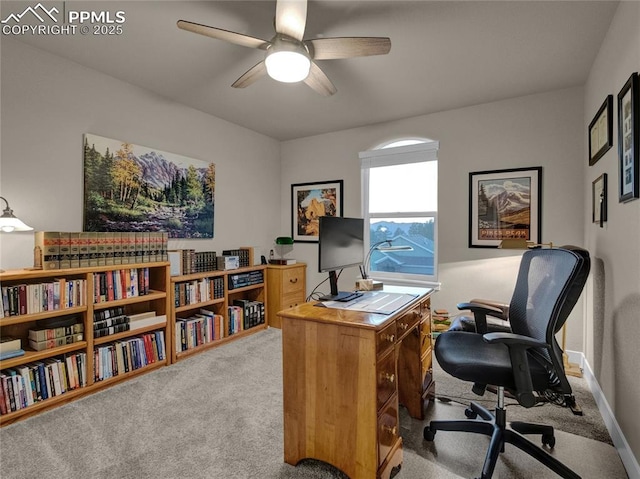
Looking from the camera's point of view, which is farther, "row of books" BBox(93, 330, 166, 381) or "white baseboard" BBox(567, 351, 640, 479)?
"row of books" BBox(93, 330, 166, 381)

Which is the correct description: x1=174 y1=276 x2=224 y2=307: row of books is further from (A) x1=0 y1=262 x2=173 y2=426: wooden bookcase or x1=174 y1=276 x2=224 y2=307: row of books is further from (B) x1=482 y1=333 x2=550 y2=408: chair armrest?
(B) x1=482 y1=333 x2=550 y2=408: chair armrest

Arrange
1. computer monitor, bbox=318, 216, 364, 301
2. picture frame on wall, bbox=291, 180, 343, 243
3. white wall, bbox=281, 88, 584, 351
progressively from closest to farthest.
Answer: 1. computer monitor, bbox=318, 216, 364, 301
2. white wall, bbox=281, 88, 584, 351
3. picture frame on wall, bbox=291, 180, 343, 243

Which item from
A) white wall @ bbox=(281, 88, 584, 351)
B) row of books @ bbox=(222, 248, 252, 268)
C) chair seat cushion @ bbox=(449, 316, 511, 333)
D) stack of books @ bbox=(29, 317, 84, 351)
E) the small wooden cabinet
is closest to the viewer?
stack of books @ bbox=(29, 317, 84, 351)

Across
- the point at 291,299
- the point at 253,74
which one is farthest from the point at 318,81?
the point at 291,299

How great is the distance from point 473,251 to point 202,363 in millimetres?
2995

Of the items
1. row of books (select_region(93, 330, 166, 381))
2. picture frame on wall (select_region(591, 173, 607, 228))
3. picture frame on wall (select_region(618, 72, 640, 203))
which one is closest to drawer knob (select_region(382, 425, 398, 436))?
picture frame on wall (select_region(618, 72, 640, 203))

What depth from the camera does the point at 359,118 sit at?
395 cm

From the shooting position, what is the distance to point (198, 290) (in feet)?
11.1

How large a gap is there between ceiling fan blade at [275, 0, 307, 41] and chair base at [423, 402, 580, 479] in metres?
2.36

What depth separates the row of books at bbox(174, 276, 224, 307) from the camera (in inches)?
126

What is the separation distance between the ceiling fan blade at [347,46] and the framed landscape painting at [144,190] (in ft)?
6.66

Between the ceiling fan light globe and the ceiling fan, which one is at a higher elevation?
the ceiling fan

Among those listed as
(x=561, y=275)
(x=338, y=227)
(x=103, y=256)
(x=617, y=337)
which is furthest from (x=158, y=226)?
(x=617, y=337)

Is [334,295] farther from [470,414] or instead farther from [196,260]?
[196,260]
